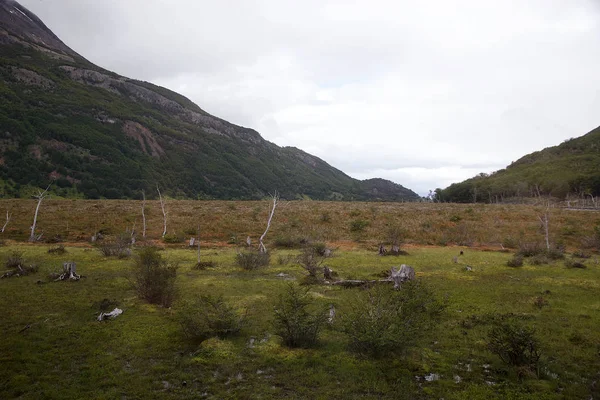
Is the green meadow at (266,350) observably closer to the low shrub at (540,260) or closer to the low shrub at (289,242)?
the low shrub at (540,260)

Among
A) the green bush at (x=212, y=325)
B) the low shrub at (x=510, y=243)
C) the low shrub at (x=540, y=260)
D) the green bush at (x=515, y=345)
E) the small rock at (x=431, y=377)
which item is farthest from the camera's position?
the low shrub at (x=510, y=243)

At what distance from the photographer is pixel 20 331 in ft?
37.5

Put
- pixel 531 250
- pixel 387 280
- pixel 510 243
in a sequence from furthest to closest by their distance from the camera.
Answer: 1. pixel 510 243
2. pixel 531 250
3. pixel 387 280

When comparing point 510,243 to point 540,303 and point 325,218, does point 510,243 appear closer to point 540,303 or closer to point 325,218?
point 540,303

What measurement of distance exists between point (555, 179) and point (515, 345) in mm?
133173

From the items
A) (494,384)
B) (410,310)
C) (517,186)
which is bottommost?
(494,384)

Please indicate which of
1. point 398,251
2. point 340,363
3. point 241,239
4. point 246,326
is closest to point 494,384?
point 340,363

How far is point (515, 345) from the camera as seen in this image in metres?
9.36

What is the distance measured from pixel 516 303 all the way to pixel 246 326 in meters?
11.6

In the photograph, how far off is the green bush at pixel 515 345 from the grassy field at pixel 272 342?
0.35 m

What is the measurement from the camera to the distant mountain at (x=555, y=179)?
10212 cm

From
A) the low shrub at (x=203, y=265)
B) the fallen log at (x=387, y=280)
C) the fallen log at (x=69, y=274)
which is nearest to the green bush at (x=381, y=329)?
the fallen log at (x=387, y=280)

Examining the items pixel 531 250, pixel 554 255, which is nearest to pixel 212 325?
pixel 554 255

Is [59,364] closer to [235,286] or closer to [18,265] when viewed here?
[235,286]
